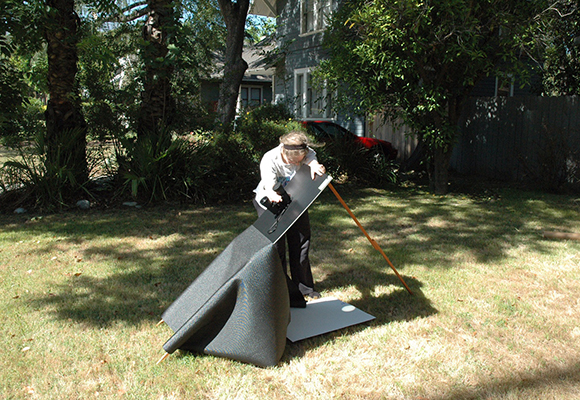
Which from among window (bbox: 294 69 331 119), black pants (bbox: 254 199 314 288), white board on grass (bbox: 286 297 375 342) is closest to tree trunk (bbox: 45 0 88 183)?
black pants (bbox: 254 199 314 288)

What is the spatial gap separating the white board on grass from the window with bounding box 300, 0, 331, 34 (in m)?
14.4

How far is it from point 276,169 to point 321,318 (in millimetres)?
1324

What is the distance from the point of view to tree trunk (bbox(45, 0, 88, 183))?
27.5 ft

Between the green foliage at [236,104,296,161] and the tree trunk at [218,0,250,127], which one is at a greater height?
the tree trunk at [218,0,250,127]

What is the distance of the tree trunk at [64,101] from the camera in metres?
8.39

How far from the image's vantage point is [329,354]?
3529 millimetres

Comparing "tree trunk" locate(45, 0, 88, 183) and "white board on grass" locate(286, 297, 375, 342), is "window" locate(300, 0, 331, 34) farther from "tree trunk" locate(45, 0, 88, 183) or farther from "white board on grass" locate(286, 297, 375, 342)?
"white board on grass" locate(286, 297, 375, 342)

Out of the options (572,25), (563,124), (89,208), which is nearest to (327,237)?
(89,208)

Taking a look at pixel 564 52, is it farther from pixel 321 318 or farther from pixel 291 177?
pixel 321 318

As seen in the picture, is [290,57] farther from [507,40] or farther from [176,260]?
[176,260]

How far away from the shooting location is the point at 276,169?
4086 mm

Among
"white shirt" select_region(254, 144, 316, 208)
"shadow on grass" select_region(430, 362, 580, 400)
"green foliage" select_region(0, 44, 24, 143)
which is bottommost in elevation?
"shadow on grass" select_region(430, 362, 580, 400)

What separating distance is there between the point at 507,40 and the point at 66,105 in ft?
26.2

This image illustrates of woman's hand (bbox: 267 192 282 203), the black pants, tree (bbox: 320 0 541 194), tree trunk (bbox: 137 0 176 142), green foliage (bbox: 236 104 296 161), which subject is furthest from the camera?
green foliage (bbox: 236 104 296 161)
